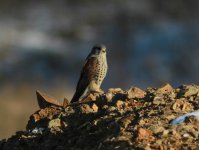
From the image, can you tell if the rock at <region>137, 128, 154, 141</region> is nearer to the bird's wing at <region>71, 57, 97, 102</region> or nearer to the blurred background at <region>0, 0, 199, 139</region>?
the bird's wing at <region>71, 57, 97, 102</region>

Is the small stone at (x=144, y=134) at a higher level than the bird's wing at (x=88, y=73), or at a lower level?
lower

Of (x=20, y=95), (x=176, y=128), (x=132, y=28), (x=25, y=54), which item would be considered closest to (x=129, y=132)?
(x=176, y=128)

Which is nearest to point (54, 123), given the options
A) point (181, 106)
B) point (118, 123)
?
point (118, 123)

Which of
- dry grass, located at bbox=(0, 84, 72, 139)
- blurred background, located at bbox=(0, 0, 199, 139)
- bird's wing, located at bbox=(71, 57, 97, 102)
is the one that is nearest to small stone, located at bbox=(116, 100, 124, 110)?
bird's wing, located at bbox=(71, 57, 97, 102)

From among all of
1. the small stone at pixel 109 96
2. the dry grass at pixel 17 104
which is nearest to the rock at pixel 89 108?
the small stone at pixel 109 96

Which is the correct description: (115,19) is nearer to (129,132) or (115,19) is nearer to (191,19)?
(191,19)

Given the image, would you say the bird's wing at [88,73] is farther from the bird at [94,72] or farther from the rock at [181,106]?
the rock at [181,106]

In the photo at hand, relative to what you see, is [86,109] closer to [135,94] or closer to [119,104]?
[119,104]
